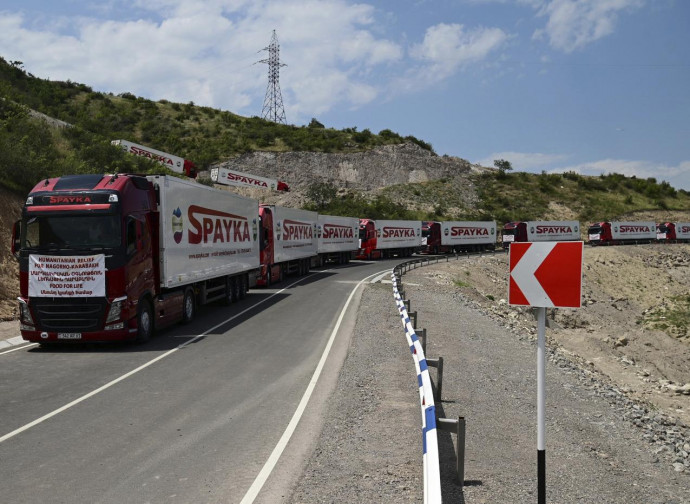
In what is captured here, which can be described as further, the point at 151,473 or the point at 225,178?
the point at 225,178

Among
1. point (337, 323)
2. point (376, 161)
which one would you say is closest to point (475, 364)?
point (337, 323)

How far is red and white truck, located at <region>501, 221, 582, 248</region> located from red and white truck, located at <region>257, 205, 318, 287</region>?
97.0 ft

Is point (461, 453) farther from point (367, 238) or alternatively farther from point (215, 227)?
point (367, 238)

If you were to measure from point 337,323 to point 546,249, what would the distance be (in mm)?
12651

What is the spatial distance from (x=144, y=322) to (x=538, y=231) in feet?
206

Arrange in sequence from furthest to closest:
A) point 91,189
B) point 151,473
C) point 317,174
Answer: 1. point 317,174
2. point 91,189
3. point 151,473

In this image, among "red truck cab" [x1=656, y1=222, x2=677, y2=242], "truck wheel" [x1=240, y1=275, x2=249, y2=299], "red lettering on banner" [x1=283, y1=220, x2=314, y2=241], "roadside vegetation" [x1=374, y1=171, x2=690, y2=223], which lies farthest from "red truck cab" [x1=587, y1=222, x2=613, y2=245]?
"truck wheel" [x1=240, y1=275, x2=249, y2=299]

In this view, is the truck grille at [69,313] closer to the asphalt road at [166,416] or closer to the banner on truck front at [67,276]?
the banner on truck front at [67,276]

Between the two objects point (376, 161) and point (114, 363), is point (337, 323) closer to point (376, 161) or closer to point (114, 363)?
point (114, 363)

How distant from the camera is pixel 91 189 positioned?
45.0ft

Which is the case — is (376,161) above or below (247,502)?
above

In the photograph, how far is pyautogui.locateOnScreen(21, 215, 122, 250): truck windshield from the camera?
44.2 feet

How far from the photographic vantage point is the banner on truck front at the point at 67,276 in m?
13.3

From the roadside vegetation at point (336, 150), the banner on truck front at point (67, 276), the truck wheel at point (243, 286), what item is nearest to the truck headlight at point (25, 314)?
the banner on truck front at point (67, 276)
